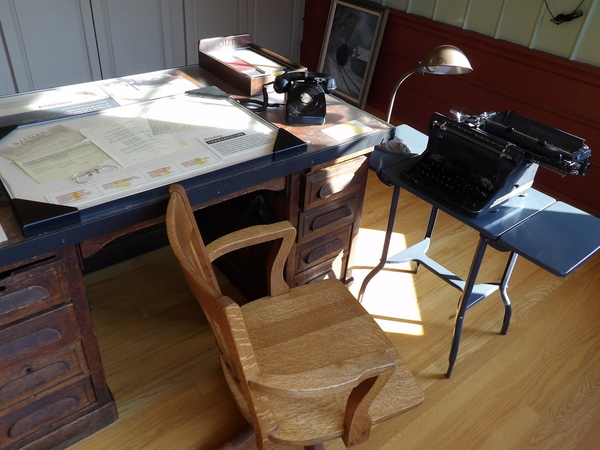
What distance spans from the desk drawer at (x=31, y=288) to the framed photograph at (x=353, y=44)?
2.96 m

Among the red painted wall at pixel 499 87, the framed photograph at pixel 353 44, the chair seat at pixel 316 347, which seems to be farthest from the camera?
the framed photograph at pixel 353 44

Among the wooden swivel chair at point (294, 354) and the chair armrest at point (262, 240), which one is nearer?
the wooden swivel chair at point (294, 354)

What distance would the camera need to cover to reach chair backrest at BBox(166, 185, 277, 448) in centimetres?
96

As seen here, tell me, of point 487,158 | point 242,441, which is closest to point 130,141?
point 242,441

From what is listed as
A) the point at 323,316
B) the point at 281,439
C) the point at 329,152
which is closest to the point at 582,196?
the point at 329,152

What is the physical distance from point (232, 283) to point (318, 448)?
3.21ft

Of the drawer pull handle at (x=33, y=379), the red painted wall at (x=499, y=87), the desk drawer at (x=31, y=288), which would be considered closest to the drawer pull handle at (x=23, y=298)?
the desk drawer at (x=31, y=288)

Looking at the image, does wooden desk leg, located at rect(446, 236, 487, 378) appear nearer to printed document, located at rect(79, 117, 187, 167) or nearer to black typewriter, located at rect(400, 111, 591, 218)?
black typewriter, located at rect(400, 111, 591, 218)

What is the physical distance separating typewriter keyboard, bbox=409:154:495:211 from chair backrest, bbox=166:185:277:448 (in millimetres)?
875

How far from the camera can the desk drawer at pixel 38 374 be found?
1.39 metres

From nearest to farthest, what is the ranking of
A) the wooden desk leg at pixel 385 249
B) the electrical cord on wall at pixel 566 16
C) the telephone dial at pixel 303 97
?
the telephone dial at pixel 303 97
the wooden desk leg at pixel 385 249
the electrical cord on wall at pixel 566 16

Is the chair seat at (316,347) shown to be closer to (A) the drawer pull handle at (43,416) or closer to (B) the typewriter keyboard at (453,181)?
(B) the typewriter keyboard at (453,181)

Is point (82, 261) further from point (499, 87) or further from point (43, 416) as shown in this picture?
point (499, 87)

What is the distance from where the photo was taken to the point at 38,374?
4.73 feet
